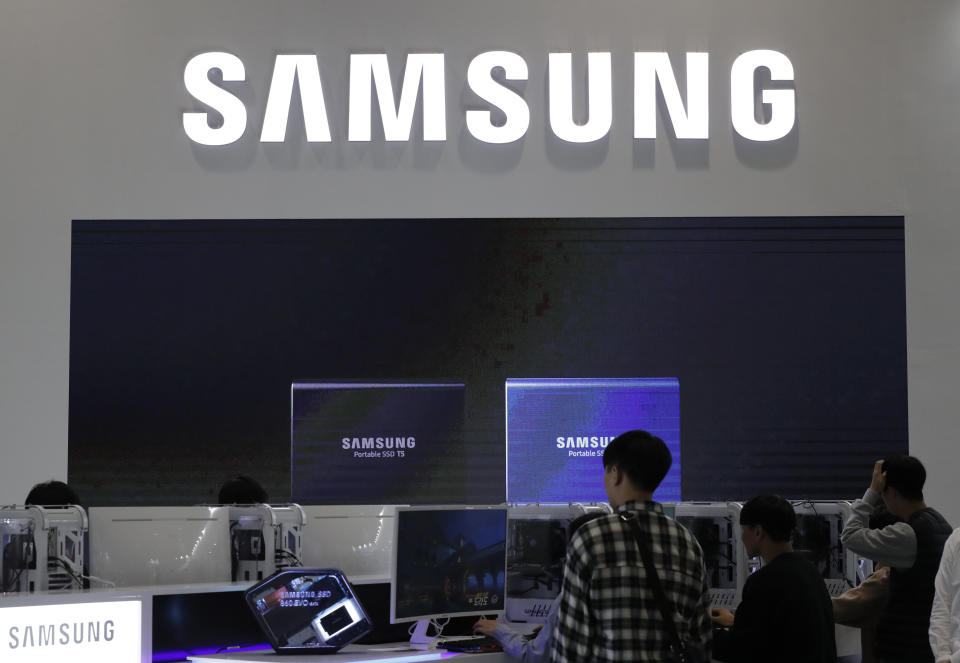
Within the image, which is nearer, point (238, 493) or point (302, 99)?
point (238, 493)

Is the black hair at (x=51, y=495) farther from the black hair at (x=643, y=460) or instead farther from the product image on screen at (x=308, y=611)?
the black hair at (x=643, y=460)

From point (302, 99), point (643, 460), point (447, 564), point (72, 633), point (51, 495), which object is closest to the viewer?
point (643, 460)

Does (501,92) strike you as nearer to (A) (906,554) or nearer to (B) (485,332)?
(B) (485,332)

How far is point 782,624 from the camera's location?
136 inches

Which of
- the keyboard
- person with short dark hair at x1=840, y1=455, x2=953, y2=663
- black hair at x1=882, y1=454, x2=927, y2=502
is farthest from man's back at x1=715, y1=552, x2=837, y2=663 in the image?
the keyboard

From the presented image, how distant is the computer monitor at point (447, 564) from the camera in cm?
408

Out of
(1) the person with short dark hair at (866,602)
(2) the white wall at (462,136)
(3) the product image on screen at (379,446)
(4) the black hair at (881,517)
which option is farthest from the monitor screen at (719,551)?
(2) the white wall at (462,136)

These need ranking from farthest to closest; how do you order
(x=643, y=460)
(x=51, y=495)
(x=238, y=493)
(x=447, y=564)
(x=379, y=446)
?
(x=379, y=446), (x=51, y=495), (x=238, y=493), (x=447, y=564), (x=643, y=460)

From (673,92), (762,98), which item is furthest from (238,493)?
(762,98)

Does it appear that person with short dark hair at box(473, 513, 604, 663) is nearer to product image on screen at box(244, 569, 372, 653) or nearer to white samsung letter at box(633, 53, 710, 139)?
product image on screen at box(244, 569, 372, 653)

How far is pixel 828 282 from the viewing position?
775 cm

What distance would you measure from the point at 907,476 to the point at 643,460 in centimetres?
149

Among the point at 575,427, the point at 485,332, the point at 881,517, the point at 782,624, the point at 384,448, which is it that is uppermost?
the point at 485,332

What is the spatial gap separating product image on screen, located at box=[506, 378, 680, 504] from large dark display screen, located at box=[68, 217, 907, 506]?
0.34ft
